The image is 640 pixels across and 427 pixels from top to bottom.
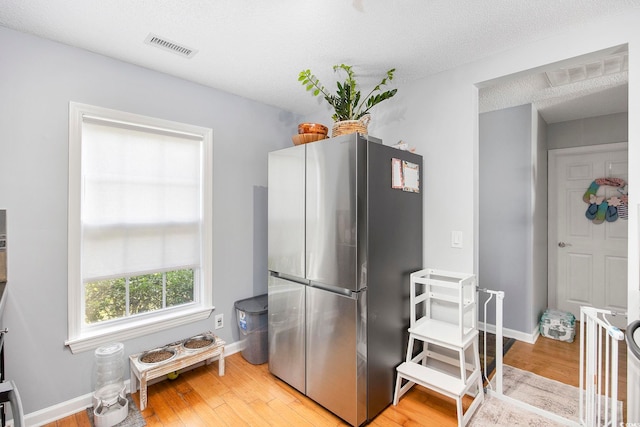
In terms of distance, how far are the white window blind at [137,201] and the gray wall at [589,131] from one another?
410 centimetres

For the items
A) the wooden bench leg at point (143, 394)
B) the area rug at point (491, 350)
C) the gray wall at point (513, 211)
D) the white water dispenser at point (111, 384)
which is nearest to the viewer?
the white water dispenser at point (111, 384)

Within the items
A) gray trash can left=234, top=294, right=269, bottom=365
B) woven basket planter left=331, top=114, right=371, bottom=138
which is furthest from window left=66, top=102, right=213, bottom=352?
woven basket planter left=331, top=114, right=371, bottom=138

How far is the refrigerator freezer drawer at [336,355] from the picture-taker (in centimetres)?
189

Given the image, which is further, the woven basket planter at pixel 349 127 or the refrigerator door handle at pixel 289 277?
the refrigerator door handle at pixel 289 277

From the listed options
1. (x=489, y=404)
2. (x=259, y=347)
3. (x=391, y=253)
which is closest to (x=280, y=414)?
(x=259, y=347)

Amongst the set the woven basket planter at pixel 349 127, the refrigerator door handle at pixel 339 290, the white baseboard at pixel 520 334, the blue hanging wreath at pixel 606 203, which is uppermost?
the woven basket planter at pixel 349 127

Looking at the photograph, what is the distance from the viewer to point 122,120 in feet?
7.30

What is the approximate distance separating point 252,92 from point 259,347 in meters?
2.31

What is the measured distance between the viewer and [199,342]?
99.0 inches

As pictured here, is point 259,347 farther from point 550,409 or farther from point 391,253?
point 550,409

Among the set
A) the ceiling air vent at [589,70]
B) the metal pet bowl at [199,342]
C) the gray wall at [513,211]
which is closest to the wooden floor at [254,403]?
the metal pet bowl at [199,342]

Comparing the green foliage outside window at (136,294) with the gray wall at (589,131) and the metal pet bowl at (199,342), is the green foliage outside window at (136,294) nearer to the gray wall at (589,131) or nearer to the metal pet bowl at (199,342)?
the metal pet bowl at (199,342)

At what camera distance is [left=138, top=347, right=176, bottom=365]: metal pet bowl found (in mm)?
2207

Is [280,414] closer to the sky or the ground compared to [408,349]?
closer to the ground
